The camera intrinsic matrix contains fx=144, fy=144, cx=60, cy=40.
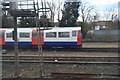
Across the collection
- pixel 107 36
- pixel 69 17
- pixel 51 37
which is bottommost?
pixel 51 37

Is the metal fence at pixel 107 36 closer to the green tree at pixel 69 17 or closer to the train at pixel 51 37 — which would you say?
the green tree at pixel 69 17

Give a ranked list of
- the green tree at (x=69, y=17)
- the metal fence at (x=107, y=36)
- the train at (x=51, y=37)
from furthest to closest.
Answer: the green tree at (x=69, y=17), the metal fence at (x=107, y=36), the train at (x=51, y=37)

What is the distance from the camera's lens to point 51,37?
41.7ft

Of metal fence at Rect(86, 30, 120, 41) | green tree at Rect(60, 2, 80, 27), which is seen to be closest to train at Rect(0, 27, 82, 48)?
green tree at Rect(60, 2, 80, 27)

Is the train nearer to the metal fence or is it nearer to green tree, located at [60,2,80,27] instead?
green tree, located at [60,2,80,27]

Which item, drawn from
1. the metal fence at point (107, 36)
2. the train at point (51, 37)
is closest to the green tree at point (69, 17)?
the metal fence at point (107, 36)

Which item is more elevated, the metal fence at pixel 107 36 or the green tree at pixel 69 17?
the green tree at pixel 69 17

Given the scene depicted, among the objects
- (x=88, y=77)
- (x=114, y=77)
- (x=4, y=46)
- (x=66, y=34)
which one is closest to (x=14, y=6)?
(x=88, y=77)

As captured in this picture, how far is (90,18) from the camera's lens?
24.1 meters

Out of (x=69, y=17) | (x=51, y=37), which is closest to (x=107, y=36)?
(x=69, y=17)

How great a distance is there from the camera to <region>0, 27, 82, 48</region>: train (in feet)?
40.7

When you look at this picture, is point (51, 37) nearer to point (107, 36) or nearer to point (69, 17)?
point (69, 17)

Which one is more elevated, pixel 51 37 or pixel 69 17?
pixel 69 17

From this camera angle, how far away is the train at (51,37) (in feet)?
40.7
